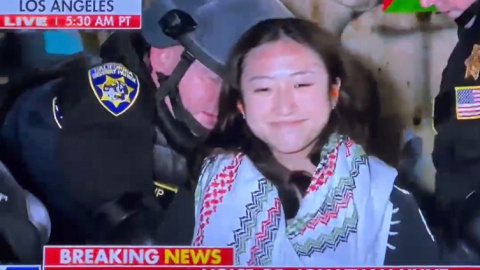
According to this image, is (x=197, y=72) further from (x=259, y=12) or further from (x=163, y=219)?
(x=163, y=219)

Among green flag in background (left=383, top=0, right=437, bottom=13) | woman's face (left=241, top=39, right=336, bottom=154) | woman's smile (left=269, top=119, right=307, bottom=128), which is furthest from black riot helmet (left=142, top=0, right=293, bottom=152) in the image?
green flag in background (left=383, top=0, right=437, bottom=13)

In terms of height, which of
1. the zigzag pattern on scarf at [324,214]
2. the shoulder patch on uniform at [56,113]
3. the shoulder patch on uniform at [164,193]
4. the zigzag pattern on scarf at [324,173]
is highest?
the shoulder patch on uniform at [56,113]

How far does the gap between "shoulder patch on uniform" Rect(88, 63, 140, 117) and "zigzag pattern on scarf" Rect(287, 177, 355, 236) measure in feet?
2.34

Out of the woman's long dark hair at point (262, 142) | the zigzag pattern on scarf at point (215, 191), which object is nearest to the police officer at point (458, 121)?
the woman's long dark hair at point (262, 142)

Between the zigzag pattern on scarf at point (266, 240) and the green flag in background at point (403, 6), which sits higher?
the green flag in background at point (403, 6)

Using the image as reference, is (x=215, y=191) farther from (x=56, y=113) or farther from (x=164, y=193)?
(x=56, y=113)

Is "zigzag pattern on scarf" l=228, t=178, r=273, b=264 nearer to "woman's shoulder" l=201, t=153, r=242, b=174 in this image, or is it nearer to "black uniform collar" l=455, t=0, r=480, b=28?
"woman's shoulder" l=201, t=153, r=242, b=174

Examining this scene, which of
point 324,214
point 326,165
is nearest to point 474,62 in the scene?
point 326,165

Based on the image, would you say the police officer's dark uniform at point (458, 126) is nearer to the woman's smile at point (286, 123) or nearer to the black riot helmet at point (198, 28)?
the woman's smile at point (286, 123)

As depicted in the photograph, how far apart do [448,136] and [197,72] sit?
913mm

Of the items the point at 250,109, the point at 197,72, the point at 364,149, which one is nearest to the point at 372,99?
the point at 364,149

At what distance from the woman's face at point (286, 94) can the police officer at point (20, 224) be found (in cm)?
80

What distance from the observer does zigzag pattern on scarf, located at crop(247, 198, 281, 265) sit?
8.40 ft

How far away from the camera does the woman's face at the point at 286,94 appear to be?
257cm
